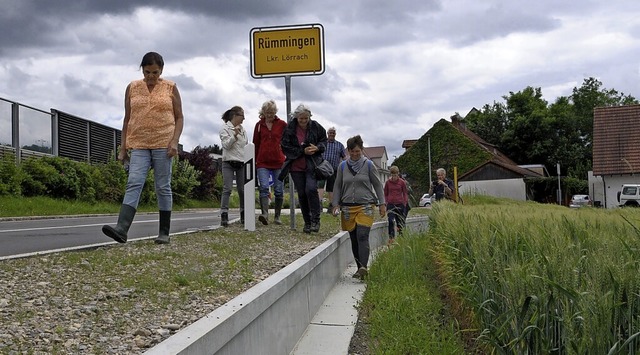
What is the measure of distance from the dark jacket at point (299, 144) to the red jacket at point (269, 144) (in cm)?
57

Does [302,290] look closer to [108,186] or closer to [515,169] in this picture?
[108,186]

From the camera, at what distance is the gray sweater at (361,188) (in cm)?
823

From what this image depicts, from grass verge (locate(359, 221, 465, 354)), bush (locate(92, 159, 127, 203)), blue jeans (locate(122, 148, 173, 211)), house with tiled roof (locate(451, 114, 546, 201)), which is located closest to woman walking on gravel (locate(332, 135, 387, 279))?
grass verge (locate(359, 221, 465, 354))

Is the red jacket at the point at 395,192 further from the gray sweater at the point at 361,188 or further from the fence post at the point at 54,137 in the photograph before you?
the fence post at the point at 54,137

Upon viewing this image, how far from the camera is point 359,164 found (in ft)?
27.5

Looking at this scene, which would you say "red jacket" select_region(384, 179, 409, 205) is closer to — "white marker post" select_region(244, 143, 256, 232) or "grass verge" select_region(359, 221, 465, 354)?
"grass verge" select_region(359, 221, 465, 354)

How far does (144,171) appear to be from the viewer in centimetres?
672

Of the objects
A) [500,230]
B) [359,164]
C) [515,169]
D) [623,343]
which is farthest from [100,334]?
[515,169]

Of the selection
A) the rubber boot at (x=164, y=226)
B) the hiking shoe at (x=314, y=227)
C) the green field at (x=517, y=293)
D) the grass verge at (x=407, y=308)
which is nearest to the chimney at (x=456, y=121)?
the hiking shoe at (x=314, y=227)

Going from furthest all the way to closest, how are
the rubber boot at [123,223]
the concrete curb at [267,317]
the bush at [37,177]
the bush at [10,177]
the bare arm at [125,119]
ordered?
the bush at [37,177] → the bush at [10,177] → the bare arm at [125,119] → the rubber boot at [123,223] → the concrete curb at [267,317]

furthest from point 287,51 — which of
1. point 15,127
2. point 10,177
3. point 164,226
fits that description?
point 15,127

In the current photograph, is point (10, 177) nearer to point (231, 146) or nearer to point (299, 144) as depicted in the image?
point (231, 146)

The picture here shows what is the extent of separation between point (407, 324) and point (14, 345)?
11.3 ft

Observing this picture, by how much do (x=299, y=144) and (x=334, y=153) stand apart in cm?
370
